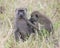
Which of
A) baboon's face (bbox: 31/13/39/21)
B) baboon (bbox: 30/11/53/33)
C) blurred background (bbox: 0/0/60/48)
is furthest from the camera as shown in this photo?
baboon's face (bbox: 31/13/39/21)

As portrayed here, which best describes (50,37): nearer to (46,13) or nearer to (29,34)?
(29,34)

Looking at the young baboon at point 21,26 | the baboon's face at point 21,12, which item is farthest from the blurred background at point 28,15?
the baboon's face at point 21,12

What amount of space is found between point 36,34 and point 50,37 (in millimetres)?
330

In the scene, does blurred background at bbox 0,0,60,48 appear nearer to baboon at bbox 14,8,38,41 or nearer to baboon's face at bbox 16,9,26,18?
baboon at bbox 14,8,38,41

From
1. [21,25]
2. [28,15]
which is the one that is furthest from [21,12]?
[28,15]

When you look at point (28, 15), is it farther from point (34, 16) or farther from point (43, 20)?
point (43, 20)

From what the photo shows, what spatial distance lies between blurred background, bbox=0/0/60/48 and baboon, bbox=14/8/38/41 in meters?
0.16

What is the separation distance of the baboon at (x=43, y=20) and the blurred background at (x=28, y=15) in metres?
0.19

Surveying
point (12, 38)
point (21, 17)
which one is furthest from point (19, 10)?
point (12, 38)

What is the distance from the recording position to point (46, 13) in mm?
9516

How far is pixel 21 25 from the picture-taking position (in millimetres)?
8719

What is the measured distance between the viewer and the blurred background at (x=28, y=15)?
25.2 ft

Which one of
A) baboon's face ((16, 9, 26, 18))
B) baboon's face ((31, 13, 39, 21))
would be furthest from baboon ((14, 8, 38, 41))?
baboon's face ((31, 13, 39, 21))

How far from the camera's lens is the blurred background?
7676 mm
